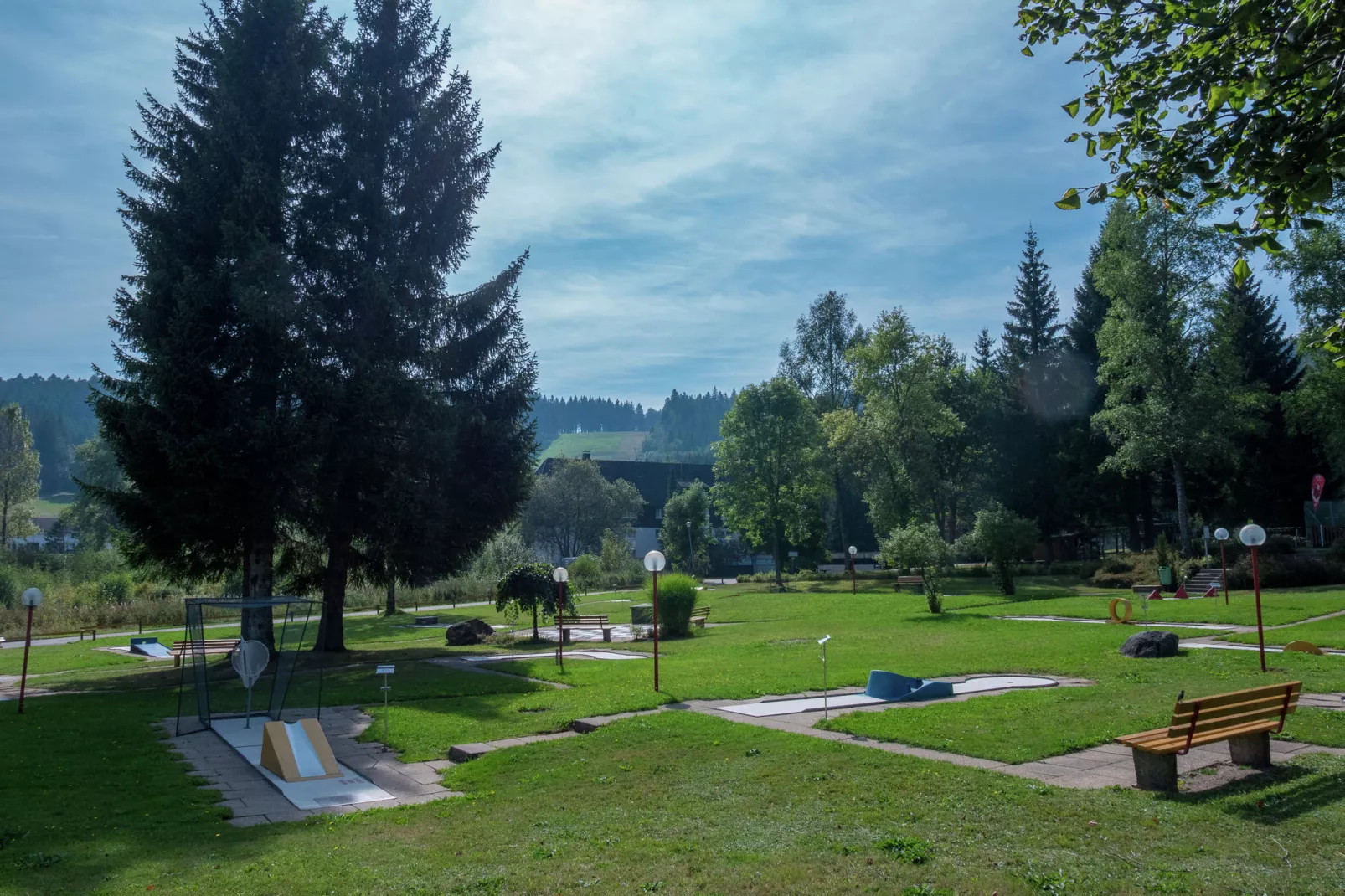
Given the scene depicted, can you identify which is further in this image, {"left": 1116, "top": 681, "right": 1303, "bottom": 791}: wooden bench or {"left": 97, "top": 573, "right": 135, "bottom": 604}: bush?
{"left": 97, "top": 573, "right": 135, "bottom": 604}: bush

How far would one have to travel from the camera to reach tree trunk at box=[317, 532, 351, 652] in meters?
23.8

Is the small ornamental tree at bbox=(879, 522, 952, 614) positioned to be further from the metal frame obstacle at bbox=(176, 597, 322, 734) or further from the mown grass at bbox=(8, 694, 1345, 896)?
the mown grass at bbox=(8, 694, 1345, 896)

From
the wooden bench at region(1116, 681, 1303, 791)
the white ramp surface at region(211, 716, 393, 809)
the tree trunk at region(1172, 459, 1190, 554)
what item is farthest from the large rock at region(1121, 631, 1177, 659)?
the tree trunk at region(1172, 459, 1190, 554)

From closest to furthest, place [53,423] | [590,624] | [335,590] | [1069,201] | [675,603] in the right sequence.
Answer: [1069,201] < [335,590] < [675,603] < [590,624] < [53,423]

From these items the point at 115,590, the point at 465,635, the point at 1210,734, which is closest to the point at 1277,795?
the point at 1210,734

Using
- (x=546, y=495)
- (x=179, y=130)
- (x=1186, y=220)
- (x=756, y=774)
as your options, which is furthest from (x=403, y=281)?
(x=546, y=495)

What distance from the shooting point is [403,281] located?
23.2m

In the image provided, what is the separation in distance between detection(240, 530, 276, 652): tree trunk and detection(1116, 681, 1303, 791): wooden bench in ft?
61.1

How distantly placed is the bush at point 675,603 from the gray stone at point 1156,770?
19754mm

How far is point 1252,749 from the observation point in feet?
27.8

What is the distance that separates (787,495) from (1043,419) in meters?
16.4

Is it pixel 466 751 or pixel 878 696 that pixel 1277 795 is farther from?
pixel 466 751

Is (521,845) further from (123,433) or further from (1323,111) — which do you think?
(123,433)

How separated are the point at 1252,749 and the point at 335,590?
21.3 metres
